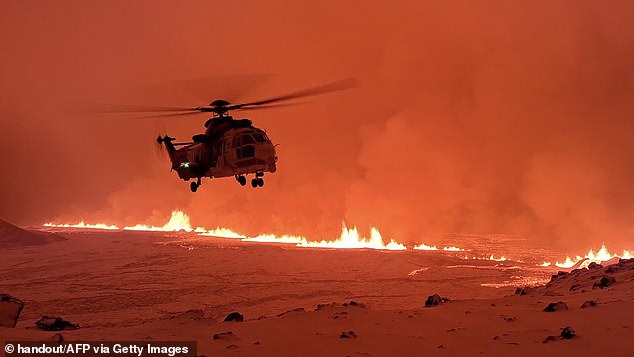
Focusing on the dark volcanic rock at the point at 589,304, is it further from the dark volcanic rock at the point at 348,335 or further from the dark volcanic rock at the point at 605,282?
the dark volcanic rock at the point at 348,335

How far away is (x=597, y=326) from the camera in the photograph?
28.1 feet

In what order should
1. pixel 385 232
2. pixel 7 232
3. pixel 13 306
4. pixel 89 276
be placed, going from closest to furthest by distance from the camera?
1. pixel 13 306
2. pixel 89 276
3. pixel 7 232
4. pixel 385 232

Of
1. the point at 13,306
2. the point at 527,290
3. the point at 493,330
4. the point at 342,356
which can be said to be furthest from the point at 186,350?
the point at 527,290

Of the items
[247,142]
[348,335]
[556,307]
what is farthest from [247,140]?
[556,307]

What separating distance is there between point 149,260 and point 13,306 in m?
42.6

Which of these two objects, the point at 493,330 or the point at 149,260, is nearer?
the point at 493,330

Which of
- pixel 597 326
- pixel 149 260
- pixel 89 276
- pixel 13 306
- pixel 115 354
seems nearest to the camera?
pixel 115 354

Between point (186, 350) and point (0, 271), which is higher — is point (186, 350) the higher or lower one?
the lower one

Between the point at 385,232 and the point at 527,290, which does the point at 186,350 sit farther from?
the point at 385,232

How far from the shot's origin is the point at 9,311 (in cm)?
930

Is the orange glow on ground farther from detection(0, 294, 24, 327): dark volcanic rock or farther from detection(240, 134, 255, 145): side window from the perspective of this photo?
detection(0, 294, 24, 327): dark volcanic rock

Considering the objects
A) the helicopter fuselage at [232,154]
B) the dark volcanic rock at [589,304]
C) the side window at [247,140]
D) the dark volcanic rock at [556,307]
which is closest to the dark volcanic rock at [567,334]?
the dark volcanic rock at [556,307]

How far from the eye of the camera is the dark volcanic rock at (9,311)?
915 centimetres

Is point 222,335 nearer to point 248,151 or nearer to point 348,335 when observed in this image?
point 348,335
